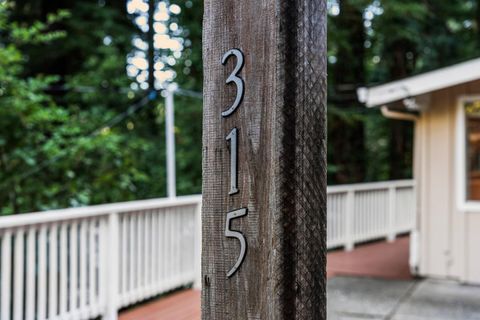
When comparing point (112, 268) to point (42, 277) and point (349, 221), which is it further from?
point (349, 221)

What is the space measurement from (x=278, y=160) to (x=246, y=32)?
0.32m

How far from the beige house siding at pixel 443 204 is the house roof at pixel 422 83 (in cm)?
35

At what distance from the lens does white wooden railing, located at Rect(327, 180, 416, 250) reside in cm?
840

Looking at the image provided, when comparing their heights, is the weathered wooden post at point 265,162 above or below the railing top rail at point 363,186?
above

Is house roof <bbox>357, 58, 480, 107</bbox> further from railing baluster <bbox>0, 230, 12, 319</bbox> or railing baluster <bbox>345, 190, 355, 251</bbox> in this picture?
railing baluster <bbox>0, 230, 12, 319</bbox>

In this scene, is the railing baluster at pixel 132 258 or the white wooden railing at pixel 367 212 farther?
the white wooden railing at pixel 367 212

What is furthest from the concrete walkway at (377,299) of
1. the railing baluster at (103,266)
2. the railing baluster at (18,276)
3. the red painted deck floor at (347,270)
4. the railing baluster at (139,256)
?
the railing baluster at (18,276)

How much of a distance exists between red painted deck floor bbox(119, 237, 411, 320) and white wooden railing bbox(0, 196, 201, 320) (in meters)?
0.14

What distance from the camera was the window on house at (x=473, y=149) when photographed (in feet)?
20.6

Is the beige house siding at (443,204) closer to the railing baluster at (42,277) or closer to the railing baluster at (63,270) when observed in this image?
the railing baluster at (63,270)

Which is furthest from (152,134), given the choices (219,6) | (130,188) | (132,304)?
(219,6)

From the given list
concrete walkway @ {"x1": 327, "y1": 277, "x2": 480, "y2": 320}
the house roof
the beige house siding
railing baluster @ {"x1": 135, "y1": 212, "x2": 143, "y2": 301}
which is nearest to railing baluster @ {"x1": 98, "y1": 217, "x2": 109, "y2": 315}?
railing baluster @ {"x1": 135, "y1": 212, "x2": 143, "y2": 301}

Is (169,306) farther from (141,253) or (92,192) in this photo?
(92,192)

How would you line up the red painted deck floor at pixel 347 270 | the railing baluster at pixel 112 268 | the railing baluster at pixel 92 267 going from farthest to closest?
the red painted deck floor at pixel 347 270
the railing baluster at pixel 112 268
the railing baluster at pixel 92 267
